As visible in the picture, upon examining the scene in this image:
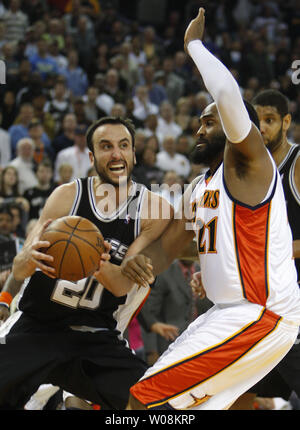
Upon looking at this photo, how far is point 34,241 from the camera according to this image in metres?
3.75

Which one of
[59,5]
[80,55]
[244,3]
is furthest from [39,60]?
[244,3]

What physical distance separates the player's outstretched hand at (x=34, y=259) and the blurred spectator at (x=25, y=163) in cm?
497

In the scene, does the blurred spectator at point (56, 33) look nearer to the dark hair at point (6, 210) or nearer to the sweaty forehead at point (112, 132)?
the dark hair at point (6, 210)

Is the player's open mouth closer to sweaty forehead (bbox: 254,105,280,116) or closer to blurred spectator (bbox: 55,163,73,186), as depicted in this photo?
sweaty forehead (bbox: 254,105,280,116)

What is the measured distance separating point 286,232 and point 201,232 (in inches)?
17.5

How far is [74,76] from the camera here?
11930mm

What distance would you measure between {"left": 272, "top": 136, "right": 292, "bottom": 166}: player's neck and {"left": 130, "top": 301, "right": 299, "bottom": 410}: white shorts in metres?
1.36

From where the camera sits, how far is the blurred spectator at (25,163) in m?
8.95

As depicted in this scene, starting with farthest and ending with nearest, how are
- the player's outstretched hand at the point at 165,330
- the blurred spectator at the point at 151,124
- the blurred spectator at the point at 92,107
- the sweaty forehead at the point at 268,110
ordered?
the blurred spectator at the point at 151,124 → the blurred spectator at the point at 92,107 → the player's outstretched hand at the point at 165,330 → the sweaty forehead at the point at 268,110

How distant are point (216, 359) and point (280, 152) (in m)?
1.70

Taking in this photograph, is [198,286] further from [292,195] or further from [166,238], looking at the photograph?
[292,195]

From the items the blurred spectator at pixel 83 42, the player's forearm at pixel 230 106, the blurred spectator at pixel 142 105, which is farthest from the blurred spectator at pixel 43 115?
the player's forearm at pixel 230 106

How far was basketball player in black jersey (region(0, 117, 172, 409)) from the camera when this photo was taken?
4000 mm
